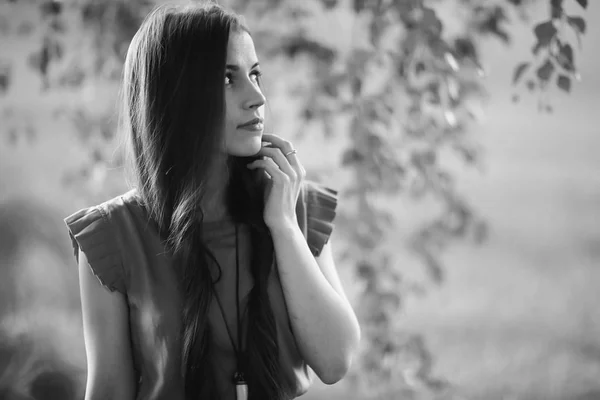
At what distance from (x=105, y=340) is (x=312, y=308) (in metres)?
0.34

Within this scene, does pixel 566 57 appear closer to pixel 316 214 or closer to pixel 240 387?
pixel 316 214

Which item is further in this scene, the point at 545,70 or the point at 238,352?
the point at 545,70

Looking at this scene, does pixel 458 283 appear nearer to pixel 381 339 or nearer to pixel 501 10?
pixel 381 339

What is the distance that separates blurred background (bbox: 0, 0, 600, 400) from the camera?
1853 mm

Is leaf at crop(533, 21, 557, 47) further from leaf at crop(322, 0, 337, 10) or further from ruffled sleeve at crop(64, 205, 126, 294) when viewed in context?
ruffled sleeve at crop(64, 205, 126, 294)

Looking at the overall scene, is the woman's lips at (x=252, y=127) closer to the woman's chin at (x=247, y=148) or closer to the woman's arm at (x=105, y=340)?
the woman's chin at (x=247, y=148)

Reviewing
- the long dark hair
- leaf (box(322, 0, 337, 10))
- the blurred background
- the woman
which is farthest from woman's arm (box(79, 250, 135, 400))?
leaf (box(322, 0, 337, 10))

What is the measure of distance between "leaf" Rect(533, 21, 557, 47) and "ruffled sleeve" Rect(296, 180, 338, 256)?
479 millimetres

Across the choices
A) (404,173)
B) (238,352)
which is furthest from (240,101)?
(404,173)

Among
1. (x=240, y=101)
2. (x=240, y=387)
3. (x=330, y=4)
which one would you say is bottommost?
(x=240, y=387)

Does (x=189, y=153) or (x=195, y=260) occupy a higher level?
(x=189, y=153)

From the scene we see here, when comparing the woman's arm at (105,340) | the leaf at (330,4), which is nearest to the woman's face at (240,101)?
the woman's arm at (105,340)

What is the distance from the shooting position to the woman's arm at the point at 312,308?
115 cm

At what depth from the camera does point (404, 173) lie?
2.02m
